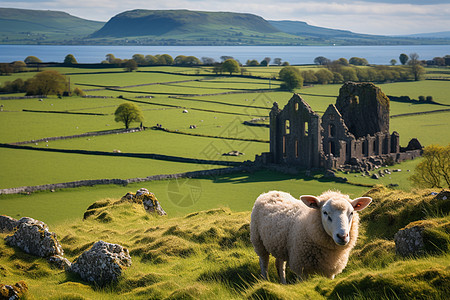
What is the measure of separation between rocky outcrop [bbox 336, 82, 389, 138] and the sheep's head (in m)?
50.4

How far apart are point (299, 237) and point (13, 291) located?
7.02 m

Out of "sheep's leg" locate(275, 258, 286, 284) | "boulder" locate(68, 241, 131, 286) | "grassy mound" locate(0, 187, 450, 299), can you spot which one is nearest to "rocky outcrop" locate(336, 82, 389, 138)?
"grassy mound" locate(0, 187, 450, 299)

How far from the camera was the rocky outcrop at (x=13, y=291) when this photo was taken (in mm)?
11891

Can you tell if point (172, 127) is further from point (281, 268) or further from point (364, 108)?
point (281, 268)

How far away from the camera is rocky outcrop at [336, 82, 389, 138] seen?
60.1 metres

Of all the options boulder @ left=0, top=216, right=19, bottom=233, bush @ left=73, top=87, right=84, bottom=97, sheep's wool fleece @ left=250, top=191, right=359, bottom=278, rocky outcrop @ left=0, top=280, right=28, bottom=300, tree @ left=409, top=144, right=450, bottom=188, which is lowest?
tree @ left=409, top=144, right=450, bottom=188

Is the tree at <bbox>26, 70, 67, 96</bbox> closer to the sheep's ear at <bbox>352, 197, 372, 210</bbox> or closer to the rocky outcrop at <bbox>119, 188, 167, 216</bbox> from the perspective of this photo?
the rocky outcrop at <bbox>119, 188, 167, 216</bbox>

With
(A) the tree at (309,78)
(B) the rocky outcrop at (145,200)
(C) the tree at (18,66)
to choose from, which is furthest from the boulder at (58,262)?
(C) the tree at (18,66)

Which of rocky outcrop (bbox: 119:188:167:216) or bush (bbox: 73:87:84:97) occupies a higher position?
bush (bbox: 73:87:84:97)

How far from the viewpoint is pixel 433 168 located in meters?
42.5

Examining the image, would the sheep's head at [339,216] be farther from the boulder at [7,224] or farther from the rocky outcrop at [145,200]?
the rocky outcrop at [145,200]

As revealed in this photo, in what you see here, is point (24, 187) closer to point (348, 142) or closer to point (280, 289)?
point (348, 142)

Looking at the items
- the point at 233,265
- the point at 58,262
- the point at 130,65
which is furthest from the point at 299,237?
the point at 130,65

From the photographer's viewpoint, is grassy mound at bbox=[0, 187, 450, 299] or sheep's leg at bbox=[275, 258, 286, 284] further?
sheep's leg at bbox=[275, 258, 286, 284]
